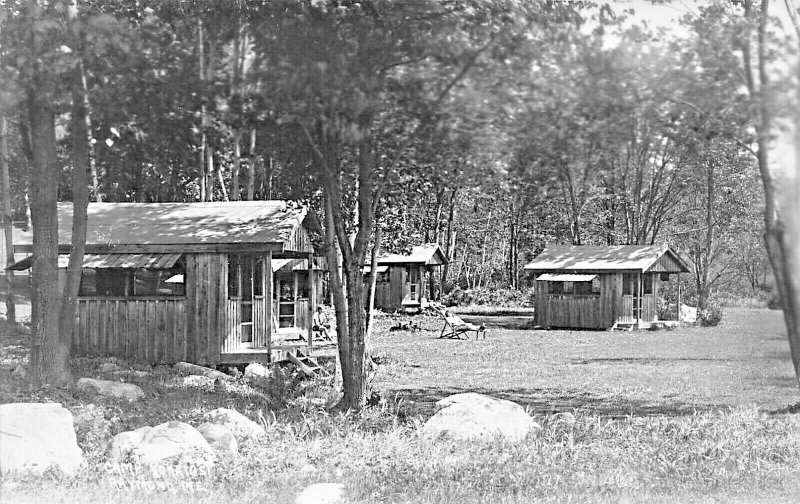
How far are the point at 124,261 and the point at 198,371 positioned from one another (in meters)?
2.30

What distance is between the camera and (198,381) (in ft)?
36.5

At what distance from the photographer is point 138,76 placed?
6891mm

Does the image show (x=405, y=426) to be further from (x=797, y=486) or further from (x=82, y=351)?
(x=82, y=351)

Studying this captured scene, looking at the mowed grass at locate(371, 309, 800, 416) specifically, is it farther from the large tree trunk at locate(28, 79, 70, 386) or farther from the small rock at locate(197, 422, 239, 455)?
the large tree trunk at locate(28, 79, 70, 386)

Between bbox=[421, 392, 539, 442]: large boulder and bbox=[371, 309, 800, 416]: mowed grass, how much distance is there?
1709 millimetres

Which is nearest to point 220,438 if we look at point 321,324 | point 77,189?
point 77,189

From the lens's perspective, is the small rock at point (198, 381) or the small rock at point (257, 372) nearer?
the small rock at point (198, 381)

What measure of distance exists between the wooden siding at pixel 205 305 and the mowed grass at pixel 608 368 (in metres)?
2.67

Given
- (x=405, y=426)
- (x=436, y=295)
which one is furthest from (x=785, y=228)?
(x=436, y=295)

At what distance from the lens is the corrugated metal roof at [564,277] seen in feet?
89.6

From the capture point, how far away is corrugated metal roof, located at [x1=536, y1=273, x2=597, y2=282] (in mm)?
27297

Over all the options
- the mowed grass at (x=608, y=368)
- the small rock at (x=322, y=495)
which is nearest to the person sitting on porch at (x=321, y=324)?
the mowed grass at (x=608, y=368)

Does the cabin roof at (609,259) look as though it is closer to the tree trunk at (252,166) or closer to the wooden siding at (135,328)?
the wooden siding at (135,328)

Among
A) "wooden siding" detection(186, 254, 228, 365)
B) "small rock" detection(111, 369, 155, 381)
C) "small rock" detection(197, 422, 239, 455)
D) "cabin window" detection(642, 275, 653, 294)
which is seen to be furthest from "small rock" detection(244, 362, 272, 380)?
"cabin window" detection(642, 275, 653, 294)
